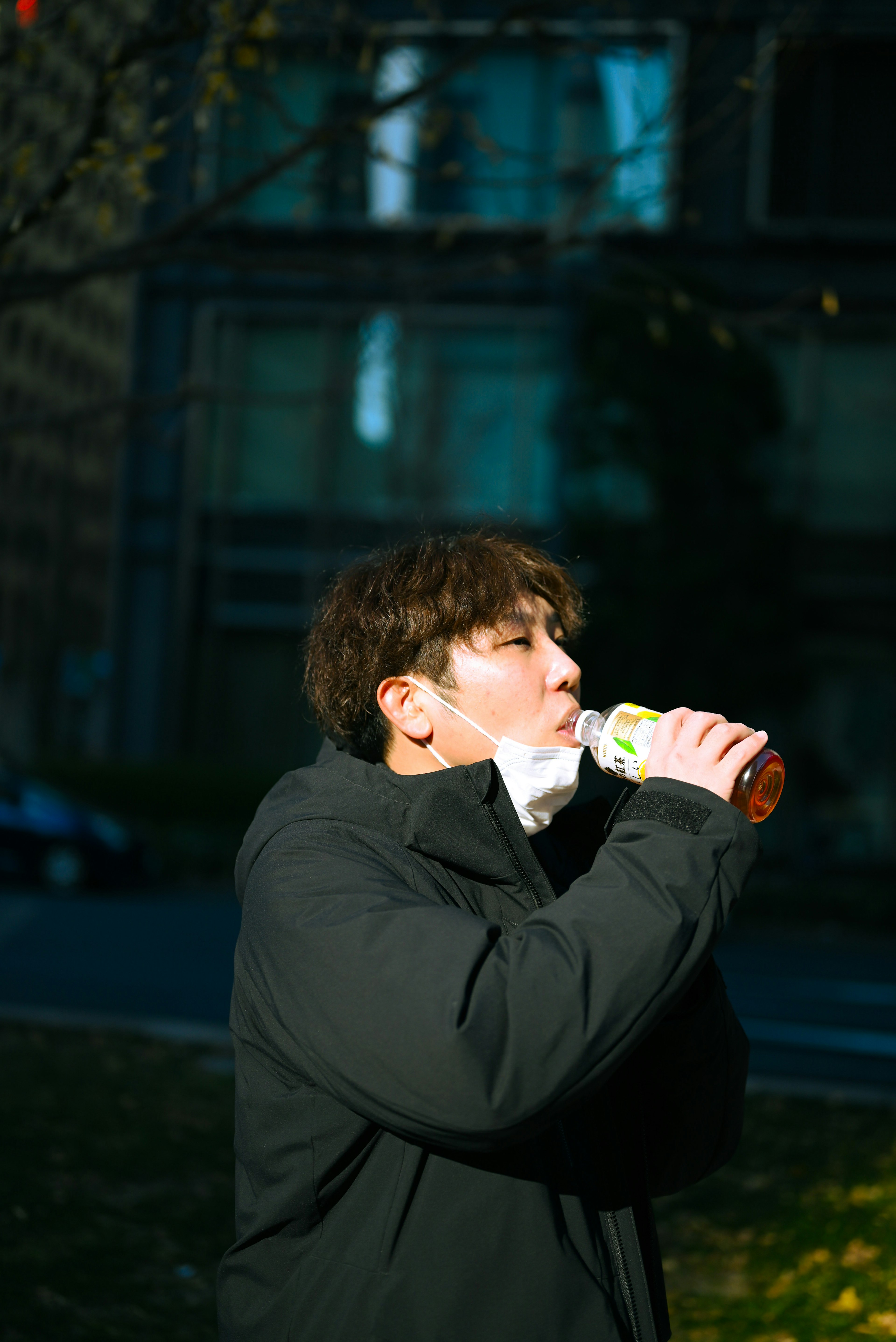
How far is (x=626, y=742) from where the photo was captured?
2.09 metres

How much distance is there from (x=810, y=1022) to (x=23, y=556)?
2438cm

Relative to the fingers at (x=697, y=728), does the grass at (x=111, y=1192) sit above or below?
below

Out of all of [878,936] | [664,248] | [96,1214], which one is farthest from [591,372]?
[96,1214]

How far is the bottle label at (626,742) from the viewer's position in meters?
2.05

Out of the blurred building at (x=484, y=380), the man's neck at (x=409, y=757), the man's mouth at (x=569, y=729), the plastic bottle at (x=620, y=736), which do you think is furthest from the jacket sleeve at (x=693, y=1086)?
the blurred building at (x=484, y=380)

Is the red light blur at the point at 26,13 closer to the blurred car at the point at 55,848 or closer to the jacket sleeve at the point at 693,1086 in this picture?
the jacket sleeve at the point at 693,1086

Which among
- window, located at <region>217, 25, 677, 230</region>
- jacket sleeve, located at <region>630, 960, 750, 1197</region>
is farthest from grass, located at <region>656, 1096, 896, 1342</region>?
window, located at <region>217, 25, 677, 230</region>

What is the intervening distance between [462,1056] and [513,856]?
1.39 ft

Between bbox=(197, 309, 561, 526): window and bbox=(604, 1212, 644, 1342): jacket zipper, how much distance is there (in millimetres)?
16636

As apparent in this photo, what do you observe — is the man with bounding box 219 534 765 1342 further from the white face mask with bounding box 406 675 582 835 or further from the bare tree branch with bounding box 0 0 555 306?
the bare tree branch with bounding box 0 0 555 306

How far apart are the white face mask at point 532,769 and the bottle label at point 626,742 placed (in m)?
0.04

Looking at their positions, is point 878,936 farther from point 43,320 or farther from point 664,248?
point 43,320

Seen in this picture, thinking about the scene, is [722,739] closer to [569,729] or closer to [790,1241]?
[569,729]

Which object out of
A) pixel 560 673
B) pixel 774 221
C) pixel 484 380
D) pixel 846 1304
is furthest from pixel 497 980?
pixel 774 221
